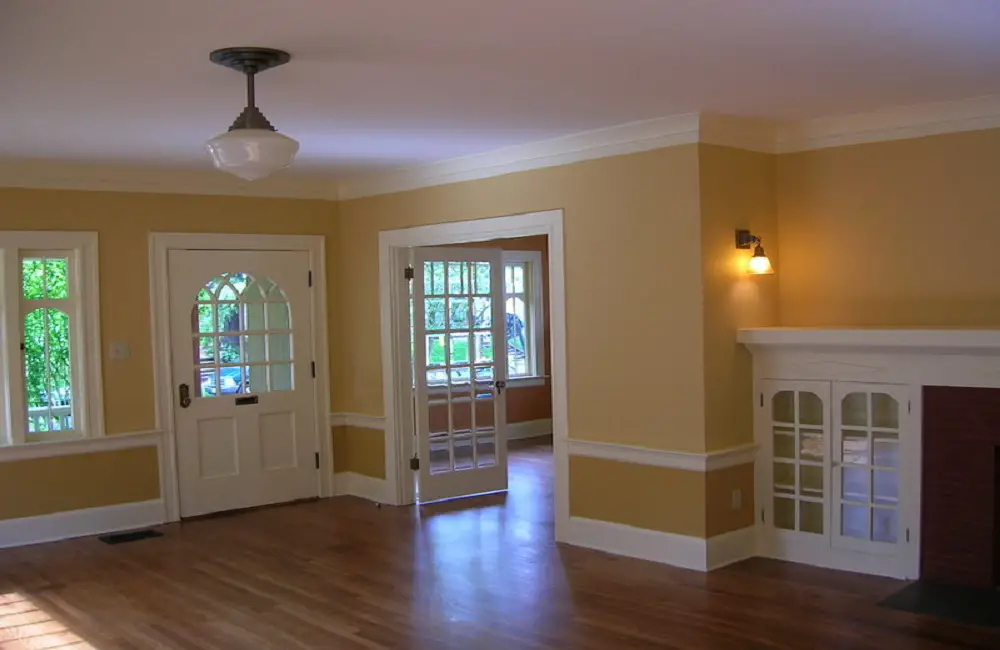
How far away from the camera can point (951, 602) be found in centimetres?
437

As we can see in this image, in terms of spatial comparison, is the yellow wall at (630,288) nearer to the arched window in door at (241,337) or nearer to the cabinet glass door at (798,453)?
the cabinet glass door at (798,453)

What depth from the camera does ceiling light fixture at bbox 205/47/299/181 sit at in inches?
130

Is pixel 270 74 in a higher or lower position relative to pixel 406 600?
higher

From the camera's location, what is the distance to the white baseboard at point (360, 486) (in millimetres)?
6930

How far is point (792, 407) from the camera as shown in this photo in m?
5.12

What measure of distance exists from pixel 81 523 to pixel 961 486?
5.07 m

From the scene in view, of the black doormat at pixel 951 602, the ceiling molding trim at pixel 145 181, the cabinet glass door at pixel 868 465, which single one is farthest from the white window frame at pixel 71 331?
the black doormat at pixel 951 602

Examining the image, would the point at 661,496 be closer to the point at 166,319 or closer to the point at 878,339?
the point at 878,339

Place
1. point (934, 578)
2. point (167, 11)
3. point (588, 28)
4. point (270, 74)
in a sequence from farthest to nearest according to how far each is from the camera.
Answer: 1. point (934, 578)
2. point (270, 74)
3. point (588, 28)
4. point (167, 11)

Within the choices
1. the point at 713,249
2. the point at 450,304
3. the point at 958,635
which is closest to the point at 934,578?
the point at 958,635

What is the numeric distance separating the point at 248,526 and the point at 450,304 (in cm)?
201

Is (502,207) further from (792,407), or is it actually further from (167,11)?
(167,11)

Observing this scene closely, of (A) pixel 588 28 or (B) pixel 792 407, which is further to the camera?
(B) pixel 792 407

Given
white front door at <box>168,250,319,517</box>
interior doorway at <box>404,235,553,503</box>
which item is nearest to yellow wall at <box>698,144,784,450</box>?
interior doorway at <box>404,235,553,503</box>
